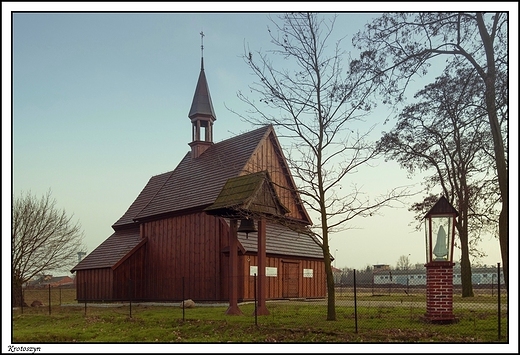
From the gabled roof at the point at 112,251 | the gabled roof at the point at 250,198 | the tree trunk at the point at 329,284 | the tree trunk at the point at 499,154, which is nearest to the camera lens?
the tree trunk at the point at 499,154

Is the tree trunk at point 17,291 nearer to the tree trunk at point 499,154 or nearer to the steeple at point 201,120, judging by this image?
the steeple at point 201,120

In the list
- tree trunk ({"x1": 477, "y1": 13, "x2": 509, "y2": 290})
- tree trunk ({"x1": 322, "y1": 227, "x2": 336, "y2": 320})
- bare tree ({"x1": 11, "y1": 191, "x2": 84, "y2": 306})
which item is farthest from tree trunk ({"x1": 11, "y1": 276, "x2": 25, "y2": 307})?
tree trunk ({"x1": 477, "y1": 13, "x2": 509, "y2": 290})

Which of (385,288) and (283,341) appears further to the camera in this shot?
(385,288)

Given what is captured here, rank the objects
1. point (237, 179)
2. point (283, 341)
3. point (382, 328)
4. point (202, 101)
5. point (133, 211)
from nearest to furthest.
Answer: point (283, 341), point (382, 328), point (237, 179), point (202, 101), point (133, 211)

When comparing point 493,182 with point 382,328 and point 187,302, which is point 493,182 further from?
point 187,302

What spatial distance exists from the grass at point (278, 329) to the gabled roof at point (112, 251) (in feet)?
35.6

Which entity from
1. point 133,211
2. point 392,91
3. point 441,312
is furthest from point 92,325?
point 133,211

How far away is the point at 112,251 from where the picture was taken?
31312 millimetres

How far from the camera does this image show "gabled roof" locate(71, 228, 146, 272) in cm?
2995

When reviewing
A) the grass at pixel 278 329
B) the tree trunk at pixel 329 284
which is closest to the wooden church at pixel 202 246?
the grass at pixel 278 329

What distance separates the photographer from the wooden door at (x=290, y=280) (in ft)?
90.7

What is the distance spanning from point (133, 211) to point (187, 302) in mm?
14021

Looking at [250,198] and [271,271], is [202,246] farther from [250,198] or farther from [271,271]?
[250,198]

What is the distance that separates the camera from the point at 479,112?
16891 millimetres
